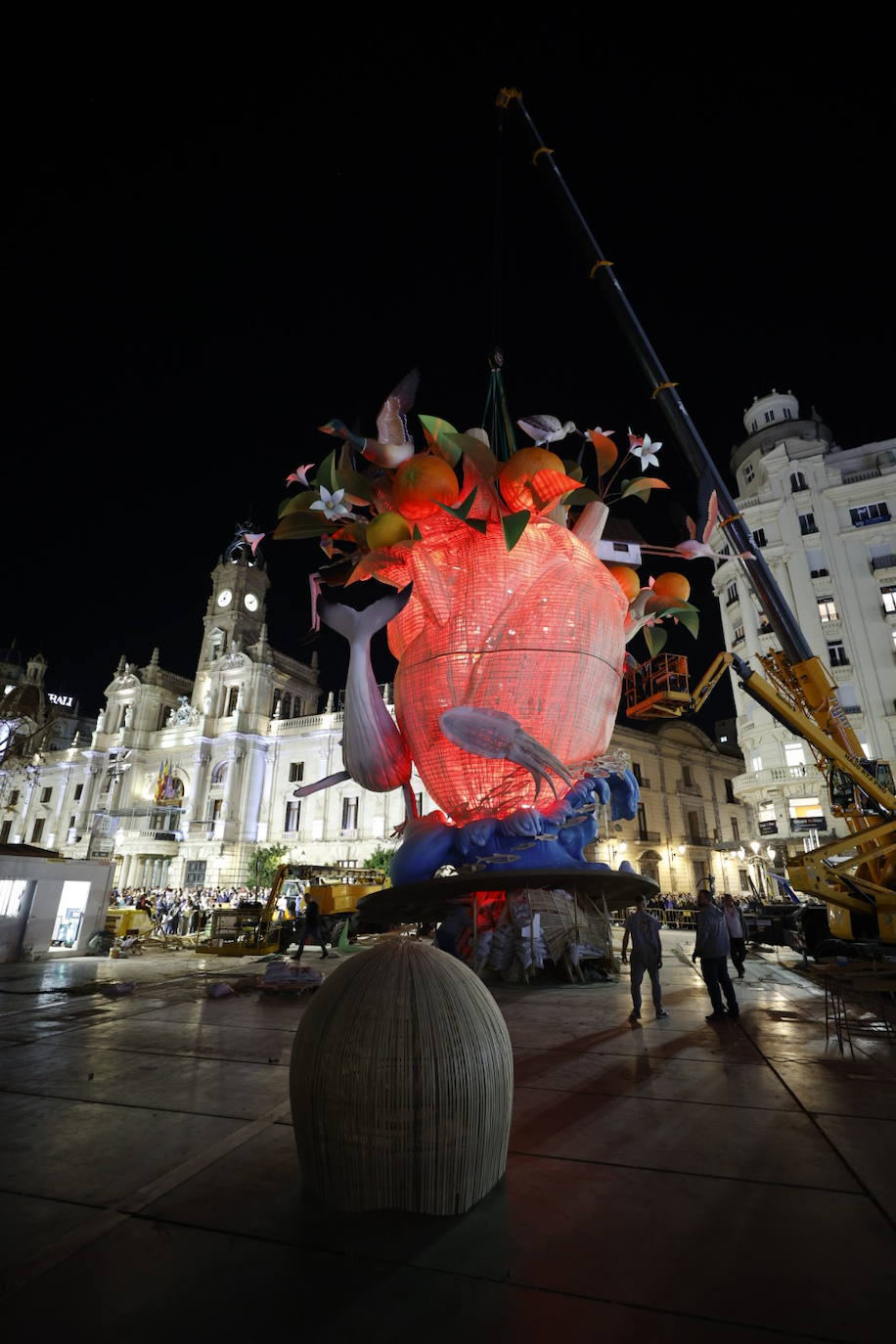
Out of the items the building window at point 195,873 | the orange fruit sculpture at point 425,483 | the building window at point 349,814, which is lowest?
the building window at point 195,873

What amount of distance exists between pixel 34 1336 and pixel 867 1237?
3.16m

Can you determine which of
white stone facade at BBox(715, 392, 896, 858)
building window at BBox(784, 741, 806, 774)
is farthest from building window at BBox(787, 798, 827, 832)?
building window at BBox(784, 741, 806, 774)

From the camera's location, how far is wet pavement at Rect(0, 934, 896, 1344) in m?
2.15

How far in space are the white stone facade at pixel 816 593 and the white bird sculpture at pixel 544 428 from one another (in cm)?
1962

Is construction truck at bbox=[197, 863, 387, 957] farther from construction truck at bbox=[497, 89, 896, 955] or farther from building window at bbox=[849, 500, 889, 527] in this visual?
building window at bbox=[849, 500, 889, 527]

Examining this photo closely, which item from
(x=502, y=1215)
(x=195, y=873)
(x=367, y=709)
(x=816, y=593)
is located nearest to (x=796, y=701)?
(x=367, y=709)

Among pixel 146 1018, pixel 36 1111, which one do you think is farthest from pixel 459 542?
pixel 36 1111

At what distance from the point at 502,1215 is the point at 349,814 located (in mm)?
40590

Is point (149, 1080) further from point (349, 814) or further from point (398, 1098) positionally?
point (349, 814)

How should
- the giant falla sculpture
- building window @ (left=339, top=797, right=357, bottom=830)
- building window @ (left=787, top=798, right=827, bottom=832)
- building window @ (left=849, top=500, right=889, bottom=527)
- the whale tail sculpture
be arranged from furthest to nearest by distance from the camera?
building window @ (left=339, top=797, right=357, bottom=830), building window @ (left=849, top=500, right=889, bottom=527), building window @ (left=787, top=798, right=827, bottom=832), the whale tail sculpture, the giant falla sculpture

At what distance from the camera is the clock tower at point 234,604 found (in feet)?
177

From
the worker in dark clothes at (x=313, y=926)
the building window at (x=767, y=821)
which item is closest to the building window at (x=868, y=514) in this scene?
the building window at (x=767, y=821)

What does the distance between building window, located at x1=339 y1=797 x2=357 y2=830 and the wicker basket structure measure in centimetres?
4006

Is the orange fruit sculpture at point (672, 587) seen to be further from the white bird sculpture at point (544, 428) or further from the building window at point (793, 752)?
the building window at point (793, 752)
